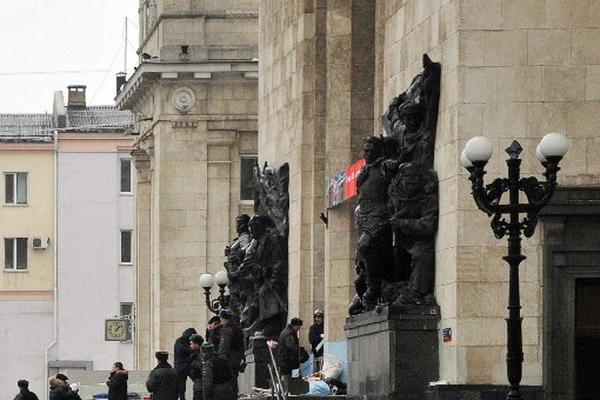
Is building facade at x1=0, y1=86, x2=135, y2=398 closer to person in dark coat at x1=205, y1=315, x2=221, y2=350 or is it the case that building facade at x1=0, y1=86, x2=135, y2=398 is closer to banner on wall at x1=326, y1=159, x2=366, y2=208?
person in dark coat at x1=205, y1=315, x2=221, y2=350

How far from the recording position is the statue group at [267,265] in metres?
52.1

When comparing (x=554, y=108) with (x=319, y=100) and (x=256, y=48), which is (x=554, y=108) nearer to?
(x=319, y=100)

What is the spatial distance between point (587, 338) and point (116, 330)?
50873 millimetres

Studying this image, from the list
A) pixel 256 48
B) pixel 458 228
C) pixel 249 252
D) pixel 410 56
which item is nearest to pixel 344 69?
pixel 249 252

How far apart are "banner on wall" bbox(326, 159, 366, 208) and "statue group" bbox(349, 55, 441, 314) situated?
595 centimetres

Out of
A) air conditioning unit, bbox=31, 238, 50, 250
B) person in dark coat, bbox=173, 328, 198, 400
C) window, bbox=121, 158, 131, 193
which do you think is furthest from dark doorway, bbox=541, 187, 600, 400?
air conditioning unit, bbox=31, 238, 50, 250

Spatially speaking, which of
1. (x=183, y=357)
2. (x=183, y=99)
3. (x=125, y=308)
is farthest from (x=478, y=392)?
(x=125, y=308)

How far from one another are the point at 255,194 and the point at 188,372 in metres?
5.66

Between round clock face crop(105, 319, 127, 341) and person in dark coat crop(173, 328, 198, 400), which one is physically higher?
round clock face crop(105, 319, 127, 341)

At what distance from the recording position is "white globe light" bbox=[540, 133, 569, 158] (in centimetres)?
2984

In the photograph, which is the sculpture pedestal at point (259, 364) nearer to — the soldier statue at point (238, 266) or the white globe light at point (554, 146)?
the soldier statue at point (238, 266)

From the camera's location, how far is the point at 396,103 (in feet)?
125

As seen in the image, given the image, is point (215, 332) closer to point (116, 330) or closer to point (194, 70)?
point (194, 70)

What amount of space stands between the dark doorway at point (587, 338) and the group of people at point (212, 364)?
323 inches
